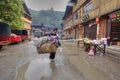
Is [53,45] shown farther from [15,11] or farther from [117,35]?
[15,11]

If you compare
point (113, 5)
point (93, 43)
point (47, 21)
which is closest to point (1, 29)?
point (93, 43)

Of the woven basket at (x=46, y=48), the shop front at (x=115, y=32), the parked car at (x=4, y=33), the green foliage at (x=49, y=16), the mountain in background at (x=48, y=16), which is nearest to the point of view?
the woven basket at (x=46, y=48)

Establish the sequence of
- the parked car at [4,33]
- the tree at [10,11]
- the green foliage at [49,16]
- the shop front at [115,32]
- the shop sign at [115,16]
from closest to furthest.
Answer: the parked car at [4,33] → the shop sign at [115,16] → the shop front at [115,32] → the tree at [10,11] → the green foliage at [49,16]

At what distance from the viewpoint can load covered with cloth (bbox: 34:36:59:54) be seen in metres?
8.66

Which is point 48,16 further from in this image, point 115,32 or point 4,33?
point 4,33

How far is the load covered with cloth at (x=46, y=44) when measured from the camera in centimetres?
866

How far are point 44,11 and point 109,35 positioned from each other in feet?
395

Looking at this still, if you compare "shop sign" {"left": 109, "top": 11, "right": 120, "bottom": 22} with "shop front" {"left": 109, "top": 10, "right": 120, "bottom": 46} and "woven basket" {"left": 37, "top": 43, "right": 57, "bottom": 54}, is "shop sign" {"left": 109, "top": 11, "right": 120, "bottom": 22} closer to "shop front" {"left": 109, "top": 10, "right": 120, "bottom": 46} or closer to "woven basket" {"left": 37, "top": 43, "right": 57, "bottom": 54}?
"shop front" {"left": 109, "top": 10, "right": 120, "bottom": 46}

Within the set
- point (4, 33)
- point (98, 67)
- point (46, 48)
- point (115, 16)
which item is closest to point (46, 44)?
point (46, 48)

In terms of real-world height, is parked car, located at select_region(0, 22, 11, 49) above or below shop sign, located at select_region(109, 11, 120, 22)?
below

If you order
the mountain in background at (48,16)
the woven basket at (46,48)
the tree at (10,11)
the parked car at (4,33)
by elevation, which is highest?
the mountain in background at (48,16)

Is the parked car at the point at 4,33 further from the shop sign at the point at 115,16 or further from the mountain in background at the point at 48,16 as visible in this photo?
the mountain in background at the point at 48,16

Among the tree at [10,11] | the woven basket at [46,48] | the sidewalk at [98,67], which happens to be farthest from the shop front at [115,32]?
the tree at [10,11]

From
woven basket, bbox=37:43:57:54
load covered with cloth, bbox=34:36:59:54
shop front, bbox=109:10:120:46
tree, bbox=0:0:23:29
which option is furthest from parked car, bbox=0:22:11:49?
shop front, bbox=109:10:120:46
